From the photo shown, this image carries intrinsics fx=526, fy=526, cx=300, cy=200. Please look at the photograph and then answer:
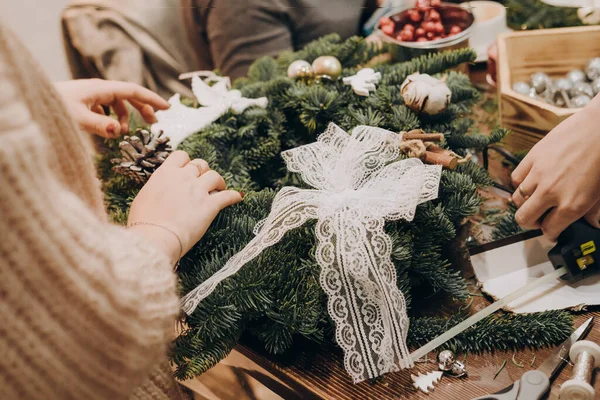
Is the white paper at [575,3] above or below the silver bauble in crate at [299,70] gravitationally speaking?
below

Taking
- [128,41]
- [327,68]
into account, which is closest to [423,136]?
[327,68]

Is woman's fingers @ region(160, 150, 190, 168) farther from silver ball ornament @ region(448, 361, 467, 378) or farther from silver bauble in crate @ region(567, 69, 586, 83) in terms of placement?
silver bauble in crate @ region(567, 69, 586, 83)

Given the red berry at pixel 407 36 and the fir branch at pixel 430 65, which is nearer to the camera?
the fir branch at pixel 430 65

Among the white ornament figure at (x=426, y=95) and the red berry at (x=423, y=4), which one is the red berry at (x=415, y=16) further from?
the white ornament figure at (x=426, y=95)

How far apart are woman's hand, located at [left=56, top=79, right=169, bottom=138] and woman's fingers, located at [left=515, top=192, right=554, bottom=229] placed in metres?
0.56

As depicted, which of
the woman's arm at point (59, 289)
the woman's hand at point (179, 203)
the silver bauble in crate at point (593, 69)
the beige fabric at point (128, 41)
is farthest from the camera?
the beige fabric at point (128, 41)

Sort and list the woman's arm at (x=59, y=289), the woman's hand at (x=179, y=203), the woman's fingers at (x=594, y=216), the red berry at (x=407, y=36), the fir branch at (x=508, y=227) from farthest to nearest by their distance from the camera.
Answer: the red berry at (x=407, y=36) < the fir branch at (x=508, y=227) < the woman's fingers at (x=594, y=216) < the woman's hand at (x=179, y=203) < the woman's arm at (x=59, y=289)

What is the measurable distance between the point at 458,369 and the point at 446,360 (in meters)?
0.02

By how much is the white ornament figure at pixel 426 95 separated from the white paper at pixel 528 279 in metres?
0.22

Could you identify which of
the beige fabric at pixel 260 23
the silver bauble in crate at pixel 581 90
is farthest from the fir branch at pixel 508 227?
the beige fabric at pixel 260 23

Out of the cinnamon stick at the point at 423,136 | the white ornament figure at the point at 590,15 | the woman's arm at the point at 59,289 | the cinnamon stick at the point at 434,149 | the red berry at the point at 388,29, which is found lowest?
the white ornament figure at the point at 590,15

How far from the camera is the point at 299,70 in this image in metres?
0.90

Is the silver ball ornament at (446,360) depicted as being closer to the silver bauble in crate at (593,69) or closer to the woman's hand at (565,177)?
the woman's hand at (565,177)

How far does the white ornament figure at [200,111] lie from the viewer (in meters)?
0.82
